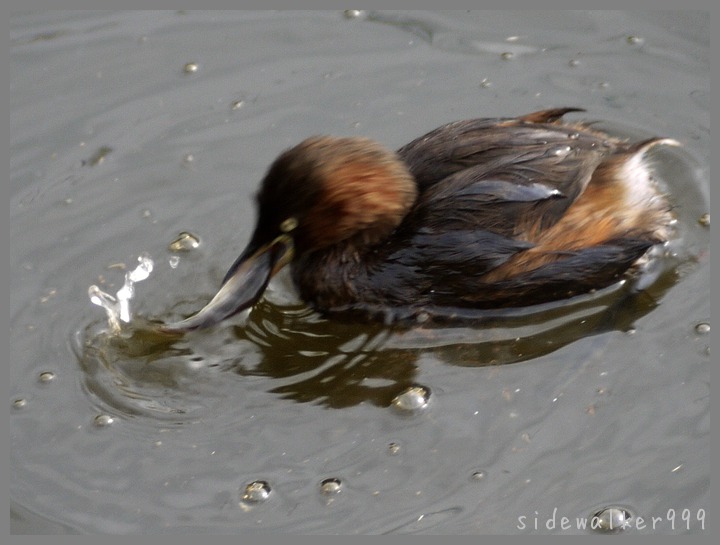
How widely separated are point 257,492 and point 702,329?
201 cm

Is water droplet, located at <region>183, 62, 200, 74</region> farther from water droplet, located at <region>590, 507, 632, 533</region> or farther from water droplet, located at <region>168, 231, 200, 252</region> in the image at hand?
water droplet, located at <region>590, 507, 632, 533</region>

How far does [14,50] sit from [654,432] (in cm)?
440

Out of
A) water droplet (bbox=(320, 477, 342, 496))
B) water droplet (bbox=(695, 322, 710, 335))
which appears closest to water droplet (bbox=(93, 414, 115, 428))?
water droplet (bbox=(320, 477, 342, 496))

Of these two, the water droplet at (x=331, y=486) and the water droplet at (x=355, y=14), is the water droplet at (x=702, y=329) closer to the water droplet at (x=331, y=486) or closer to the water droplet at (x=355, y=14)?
the water droplet at (x=331, y=486)

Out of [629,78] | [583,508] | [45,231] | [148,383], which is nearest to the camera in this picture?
[583,508]

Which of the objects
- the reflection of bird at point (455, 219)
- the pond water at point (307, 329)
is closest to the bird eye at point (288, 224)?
the reflection of bird at point (455, 219)

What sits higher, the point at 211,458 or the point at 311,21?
the point at 311,21

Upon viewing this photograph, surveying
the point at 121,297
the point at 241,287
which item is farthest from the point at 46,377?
the point at 241,287

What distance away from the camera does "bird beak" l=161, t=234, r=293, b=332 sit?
Result: 4.75 metres

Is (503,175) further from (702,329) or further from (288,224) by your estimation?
(702,329)

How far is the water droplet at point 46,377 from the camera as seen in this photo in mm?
4691

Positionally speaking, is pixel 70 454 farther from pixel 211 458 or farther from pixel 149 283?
pixel 149 283

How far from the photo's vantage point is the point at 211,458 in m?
4.30

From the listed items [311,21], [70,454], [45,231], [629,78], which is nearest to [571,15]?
[629,78]
